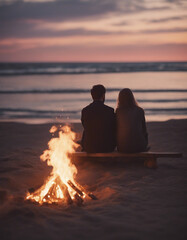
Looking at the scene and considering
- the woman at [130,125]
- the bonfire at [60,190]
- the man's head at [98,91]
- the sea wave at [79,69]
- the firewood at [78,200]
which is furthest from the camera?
the sea wave at [79,69]

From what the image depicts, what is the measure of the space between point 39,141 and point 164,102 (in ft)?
33.5

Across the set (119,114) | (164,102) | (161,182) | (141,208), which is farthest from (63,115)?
(141,208)

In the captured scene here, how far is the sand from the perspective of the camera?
13.1 feet

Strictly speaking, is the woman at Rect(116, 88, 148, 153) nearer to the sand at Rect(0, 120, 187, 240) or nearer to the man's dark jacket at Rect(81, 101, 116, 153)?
the man's dark jacket at Rect(81, 101, 116, 153)

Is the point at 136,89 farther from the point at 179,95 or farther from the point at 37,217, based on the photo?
the point at 37,217

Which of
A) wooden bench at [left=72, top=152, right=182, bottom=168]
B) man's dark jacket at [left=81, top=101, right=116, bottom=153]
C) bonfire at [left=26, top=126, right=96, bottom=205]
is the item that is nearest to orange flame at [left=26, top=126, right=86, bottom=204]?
bonfire at [left=26, top=126, right=96, bottom=205]

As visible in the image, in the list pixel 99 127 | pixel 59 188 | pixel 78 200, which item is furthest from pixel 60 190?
pixel 99 127

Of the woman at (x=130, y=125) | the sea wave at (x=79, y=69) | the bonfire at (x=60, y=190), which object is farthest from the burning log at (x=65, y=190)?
the sea wave at (x=79, y=69)

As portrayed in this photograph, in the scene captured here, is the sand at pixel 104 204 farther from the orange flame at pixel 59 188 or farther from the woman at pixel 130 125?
the woman at pixel 130 125

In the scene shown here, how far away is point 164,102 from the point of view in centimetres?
1773

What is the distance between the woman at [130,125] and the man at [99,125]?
218mm

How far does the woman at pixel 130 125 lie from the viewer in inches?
253

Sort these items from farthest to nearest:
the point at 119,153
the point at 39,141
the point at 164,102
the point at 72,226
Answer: the point at 164,102 < the point at 39,141 < the point at 119,153 < the point at 72,226

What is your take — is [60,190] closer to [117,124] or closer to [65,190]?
[65,190]
